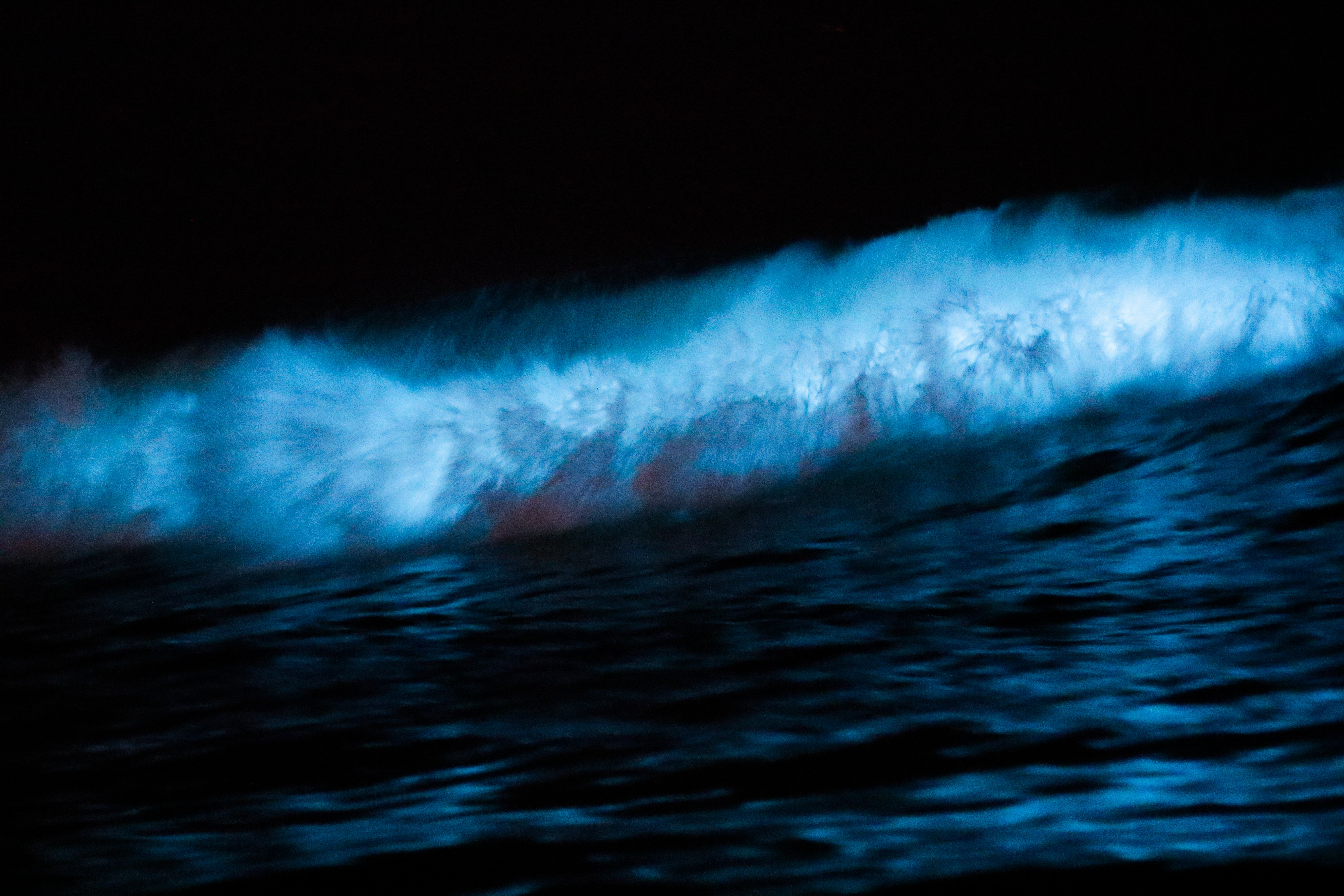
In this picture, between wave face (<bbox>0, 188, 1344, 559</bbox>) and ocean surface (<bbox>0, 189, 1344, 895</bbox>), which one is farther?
wave face (<bbox>0, 188, 1344, 559</bbox>)

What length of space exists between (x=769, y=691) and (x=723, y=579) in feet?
1.35

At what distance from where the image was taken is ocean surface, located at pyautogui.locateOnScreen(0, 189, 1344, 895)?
3.04 feet

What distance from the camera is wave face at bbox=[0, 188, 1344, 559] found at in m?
2.05

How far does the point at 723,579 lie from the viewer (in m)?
1.57

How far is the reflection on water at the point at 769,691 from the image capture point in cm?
89

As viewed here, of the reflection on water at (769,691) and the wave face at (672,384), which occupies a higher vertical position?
the wave face at (672,384)

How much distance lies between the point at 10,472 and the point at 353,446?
761 millimetres

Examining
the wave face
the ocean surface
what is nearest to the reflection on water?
the ocean surface

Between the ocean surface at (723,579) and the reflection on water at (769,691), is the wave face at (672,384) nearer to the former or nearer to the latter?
the ocean surface at (723,579)

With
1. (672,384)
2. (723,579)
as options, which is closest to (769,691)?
(723,579)

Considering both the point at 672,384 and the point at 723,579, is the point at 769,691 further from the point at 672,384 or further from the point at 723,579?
the point at 672,384

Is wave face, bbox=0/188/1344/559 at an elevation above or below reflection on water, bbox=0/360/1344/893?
above

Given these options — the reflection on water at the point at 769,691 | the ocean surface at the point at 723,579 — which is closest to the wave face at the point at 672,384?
the ocean surface at the point at 723,579

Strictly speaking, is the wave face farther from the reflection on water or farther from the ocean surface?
the reflection on water
